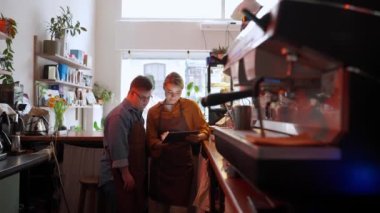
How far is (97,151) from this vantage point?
302cm

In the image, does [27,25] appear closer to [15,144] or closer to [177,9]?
[15,144]

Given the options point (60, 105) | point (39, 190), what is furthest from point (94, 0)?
point (39, 190)

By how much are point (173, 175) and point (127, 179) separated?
0.45 meters

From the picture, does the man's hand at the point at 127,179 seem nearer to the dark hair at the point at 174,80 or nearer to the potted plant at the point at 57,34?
the dark hair at the point at 174,80

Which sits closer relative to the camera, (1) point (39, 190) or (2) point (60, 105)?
(1) point (39, 190)

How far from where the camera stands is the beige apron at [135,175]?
2.36 meters

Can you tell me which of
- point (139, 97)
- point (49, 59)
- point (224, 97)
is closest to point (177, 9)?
point (49, 59)

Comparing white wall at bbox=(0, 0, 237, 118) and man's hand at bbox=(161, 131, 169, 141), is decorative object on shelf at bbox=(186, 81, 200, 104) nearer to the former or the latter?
white wall at bbox=(0, 0, 237, 118)

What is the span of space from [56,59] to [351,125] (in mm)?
3670

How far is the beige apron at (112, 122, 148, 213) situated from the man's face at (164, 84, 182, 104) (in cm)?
37

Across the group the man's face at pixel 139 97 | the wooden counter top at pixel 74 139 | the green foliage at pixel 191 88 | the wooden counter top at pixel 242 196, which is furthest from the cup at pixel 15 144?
the green foliage at pixel 191 88

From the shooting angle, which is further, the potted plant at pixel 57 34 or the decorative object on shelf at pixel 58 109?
the potted plant at pixel 57 34

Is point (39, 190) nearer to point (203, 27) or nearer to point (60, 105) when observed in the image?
point (60, 105)

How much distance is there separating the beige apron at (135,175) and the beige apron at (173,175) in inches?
7.5
